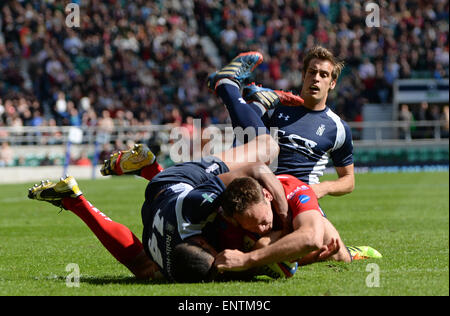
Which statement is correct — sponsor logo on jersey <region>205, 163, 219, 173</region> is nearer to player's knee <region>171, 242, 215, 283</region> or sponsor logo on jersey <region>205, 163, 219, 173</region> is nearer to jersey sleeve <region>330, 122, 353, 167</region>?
player's knee <region>171, 242, 215, 283</region>

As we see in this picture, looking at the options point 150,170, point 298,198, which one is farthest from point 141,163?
point 298,198

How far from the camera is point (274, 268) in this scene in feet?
20.1

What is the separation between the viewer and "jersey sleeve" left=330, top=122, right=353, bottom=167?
26.8 feet

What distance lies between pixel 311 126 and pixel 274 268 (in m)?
2.30

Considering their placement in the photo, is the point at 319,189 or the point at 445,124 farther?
the point at 445,124

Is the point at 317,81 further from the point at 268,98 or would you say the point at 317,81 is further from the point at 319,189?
the point at 319,189

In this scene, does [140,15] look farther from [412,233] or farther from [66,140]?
[412,233]

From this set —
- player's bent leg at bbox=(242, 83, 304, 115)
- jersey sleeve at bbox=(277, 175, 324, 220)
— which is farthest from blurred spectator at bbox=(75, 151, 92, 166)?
jersey sleeve at bbox=(277, 175, 324, 220)

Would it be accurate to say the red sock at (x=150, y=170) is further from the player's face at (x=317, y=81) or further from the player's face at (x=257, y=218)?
the player's face at (x=257, y=218)

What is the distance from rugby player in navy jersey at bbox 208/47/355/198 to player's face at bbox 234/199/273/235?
6.68 feet

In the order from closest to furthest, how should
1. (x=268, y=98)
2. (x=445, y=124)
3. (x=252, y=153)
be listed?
(x=252, y=153) → (x=268, y=98) → (x=445, y=124)

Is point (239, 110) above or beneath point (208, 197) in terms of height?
above

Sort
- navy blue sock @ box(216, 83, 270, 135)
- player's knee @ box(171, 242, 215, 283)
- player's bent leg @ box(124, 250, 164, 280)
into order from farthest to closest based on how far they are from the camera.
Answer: navy blue sock @ box(216, 83, 270, 135) < player's bent leg @ box(124, 250, 164, 280) < player's knee @ box(171, 242, 215, 283)

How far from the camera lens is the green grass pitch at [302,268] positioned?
5680mm
